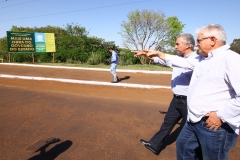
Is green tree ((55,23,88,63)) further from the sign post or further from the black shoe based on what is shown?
the black shoe

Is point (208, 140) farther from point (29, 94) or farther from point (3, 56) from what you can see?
point (3, 56)

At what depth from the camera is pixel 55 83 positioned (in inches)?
364

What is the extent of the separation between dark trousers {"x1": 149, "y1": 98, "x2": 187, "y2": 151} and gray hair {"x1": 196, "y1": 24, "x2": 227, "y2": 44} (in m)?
1.20

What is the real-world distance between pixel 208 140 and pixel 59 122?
3.45 meters

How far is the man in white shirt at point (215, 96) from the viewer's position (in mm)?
1640

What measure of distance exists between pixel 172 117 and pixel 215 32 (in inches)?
62.2

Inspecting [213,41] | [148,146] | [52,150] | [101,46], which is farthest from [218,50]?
[101,46]

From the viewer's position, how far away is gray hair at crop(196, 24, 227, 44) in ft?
5.91

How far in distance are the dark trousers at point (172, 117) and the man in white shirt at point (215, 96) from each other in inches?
33.6

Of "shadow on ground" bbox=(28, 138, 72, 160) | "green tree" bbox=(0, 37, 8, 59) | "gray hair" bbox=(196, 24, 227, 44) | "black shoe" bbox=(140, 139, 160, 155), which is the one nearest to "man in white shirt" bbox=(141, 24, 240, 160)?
"gray hair" bbox=(196, 24, 227, 44)

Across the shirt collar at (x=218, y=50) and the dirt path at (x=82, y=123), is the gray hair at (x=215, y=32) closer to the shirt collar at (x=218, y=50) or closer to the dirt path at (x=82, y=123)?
the shirt collar at (x=218, y=50)

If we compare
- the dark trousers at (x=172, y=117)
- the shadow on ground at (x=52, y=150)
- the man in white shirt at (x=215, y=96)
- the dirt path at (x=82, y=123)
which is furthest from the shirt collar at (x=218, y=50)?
the shadow on ground at (x=52, y=150)

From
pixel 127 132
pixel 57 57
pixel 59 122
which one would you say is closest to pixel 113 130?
pixel 127 132

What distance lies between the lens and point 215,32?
1.81 meters
